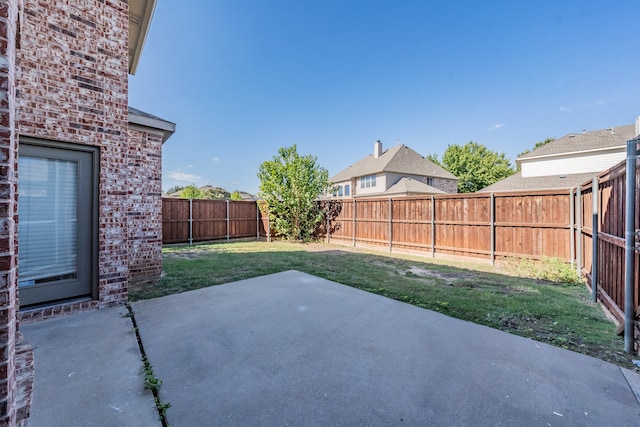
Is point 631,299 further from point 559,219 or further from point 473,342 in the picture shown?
point 559,219

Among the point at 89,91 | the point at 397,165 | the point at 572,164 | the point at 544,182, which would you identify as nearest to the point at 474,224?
the point at 89,91

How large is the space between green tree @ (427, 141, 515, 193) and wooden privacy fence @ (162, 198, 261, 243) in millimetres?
28441

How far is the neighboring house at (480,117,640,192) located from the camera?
47.4 feet

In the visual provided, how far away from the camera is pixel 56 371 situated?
6.86 feet

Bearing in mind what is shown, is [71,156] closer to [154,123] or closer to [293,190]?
[154,123]

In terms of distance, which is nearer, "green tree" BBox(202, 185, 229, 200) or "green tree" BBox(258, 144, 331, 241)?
"green tree" BBox(258, 144, 331, 241)

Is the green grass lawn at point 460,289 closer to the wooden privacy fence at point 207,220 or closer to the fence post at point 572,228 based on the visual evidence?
the fence post at point 572,228

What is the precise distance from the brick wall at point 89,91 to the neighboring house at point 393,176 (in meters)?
17.9

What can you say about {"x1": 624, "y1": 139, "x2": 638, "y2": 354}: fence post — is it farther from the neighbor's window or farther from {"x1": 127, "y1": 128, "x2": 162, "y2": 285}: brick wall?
the neighbor's window

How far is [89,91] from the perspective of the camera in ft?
11.2

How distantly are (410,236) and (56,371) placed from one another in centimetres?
902

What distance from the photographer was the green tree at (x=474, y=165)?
33.6 metres

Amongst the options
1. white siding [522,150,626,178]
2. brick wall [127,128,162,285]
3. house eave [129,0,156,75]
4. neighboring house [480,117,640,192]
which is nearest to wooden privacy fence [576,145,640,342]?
brick wall [127,128,162,285]

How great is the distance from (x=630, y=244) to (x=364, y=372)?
9.65 feet
